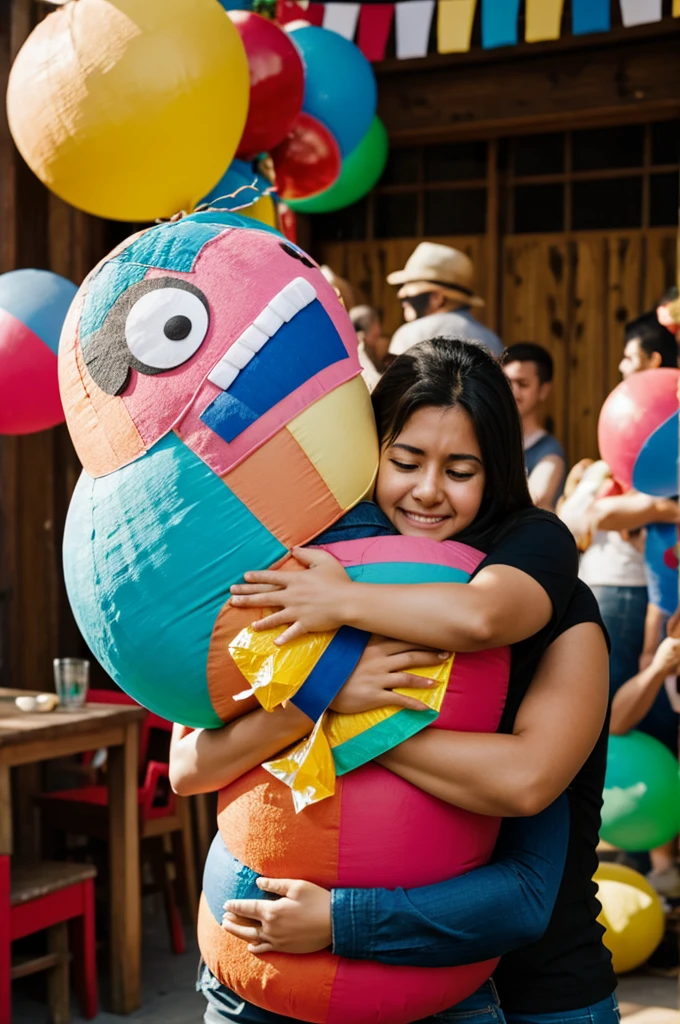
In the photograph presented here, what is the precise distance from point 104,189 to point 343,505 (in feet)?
4.11

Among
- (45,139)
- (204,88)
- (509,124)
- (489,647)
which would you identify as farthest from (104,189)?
(509,124)

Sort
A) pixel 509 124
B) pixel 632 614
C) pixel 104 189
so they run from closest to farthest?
1. pixel 104 189
2. pixel 632 614
3. pixel 509 124

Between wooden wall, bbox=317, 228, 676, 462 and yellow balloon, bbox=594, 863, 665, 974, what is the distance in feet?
8.09

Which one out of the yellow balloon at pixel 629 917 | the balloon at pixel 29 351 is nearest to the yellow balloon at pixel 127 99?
the balloon at pixel 29 351

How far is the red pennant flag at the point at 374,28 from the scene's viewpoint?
4.88m

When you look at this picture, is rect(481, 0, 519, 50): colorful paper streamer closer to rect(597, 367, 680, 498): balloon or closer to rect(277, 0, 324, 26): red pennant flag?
rect(277, 0, 324, 26): red pennant flag

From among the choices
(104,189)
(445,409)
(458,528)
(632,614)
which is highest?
(104,189)

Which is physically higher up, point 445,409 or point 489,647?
point 445,409

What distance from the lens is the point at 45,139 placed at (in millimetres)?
2203

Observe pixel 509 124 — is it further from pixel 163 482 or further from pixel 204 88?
pixel 163 482

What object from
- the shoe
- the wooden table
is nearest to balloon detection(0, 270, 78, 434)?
the wooden table

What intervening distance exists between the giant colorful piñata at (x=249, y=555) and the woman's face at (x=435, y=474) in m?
0.05

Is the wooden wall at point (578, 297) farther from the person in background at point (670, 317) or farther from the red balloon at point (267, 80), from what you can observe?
the red balloon at point (267, 80)

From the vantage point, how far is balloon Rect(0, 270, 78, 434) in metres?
2.60
